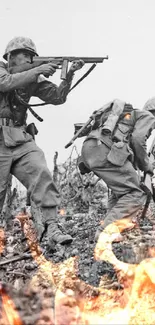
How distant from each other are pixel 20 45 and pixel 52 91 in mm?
651

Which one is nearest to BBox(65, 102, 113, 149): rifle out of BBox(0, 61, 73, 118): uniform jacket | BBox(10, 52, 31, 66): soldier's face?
BBox(0, 61, 73, 118): uniform jacket

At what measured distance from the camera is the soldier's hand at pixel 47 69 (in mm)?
5859

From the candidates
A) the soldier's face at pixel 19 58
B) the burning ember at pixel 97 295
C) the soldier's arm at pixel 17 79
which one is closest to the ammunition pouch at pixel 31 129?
the soldier's arm at pixel 17 79

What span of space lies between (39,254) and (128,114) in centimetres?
238

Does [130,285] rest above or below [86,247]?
above

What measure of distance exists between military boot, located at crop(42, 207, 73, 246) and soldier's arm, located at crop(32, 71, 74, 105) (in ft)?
4.79

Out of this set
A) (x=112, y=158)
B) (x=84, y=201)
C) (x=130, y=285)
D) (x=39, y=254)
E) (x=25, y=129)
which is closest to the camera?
(x=130, y=285)

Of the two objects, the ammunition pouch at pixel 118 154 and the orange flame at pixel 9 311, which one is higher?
the orange flame at pixel 9 311

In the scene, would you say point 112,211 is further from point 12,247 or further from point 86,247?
point 12,247

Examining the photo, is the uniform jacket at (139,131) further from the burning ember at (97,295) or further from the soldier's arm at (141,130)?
the burning ember at (97,295)

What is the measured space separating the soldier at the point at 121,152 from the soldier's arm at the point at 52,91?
31.5 inches

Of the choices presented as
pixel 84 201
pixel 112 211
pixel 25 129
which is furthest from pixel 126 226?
pixel 84 201

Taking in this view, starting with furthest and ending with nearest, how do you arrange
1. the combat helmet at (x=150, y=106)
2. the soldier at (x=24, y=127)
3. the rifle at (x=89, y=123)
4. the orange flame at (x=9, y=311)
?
the combat helmet at (x=150, y=106), the rifle at (x=89, y=123), the soldier at (x=24, y=127), the orange flame at (x=9, y=311)

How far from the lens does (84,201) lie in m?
10.7
